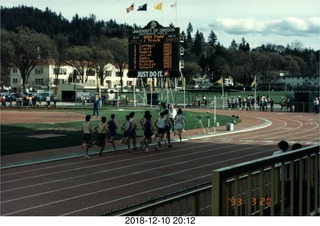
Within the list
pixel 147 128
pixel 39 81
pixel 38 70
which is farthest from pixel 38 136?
pixel 39 81

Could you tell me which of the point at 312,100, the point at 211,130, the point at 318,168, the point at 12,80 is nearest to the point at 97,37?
the point at 12,80

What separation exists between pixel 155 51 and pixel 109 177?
2043cm

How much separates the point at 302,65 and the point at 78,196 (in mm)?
137261

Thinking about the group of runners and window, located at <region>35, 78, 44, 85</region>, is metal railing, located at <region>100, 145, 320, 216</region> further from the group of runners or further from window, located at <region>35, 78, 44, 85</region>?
window, located at <region>35, 78, 44, 85</region>

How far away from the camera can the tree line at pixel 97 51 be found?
77250 mm

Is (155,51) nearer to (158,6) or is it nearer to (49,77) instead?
(158,6)

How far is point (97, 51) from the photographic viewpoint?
9688 cm

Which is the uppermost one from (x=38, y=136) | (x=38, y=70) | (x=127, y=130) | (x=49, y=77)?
(x=38, y=70)

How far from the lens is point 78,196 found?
1195cm

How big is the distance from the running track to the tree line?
168 feet

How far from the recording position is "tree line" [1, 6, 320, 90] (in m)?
77.2

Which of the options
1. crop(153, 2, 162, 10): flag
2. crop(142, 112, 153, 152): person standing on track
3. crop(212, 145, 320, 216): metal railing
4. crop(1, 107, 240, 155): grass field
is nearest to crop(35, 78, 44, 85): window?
crop(153, 2, 162, 10): flag

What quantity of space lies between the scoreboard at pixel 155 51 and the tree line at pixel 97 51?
3670 cm
